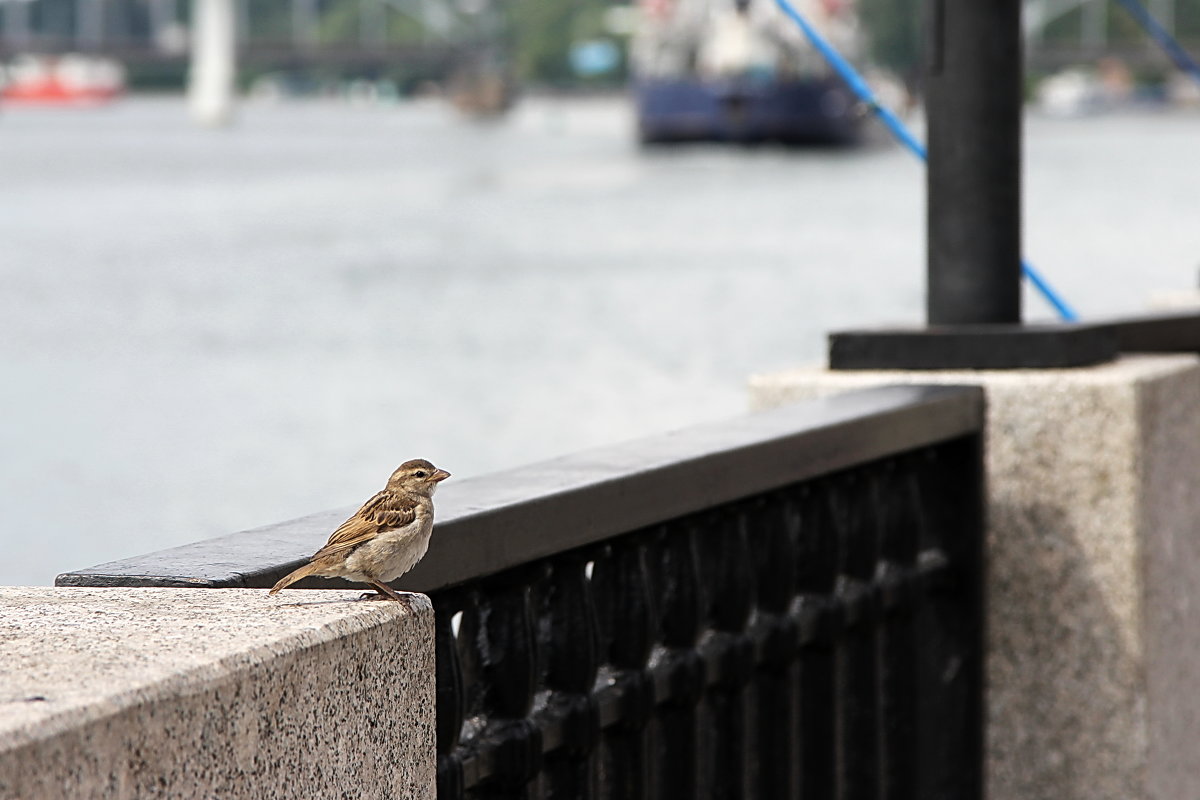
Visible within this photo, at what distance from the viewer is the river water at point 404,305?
1991 cm

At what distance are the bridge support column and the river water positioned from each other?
30353 millimetres

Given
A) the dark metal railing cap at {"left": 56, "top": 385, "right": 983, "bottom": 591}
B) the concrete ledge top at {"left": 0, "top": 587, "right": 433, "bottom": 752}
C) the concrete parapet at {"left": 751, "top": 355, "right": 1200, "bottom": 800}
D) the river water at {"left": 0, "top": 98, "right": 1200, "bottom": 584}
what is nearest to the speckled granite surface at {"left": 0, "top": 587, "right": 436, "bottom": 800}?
the concrete ledge top at {"left": 0, "top": 587, "right": 433, "bottom": 752}

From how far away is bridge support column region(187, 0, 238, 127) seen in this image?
109 m

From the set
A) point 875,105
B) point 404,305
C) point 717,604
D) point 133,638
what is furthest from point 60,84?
point 133,638

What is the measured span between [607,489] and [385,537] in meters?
0.62

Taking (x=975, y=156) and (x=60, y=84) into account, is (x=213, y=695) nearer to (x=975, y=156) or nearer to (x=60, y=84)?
(x=975, y=156)

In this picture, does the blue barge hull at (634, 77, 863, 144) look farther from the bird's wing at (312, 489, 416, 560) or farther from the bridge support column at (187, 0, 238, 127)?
the bird's wing at (312, 489, 416, 560)

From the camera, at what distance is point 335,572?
2.10 metres

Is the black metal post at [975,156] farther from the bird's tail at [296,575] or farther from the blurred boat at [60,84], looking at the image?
the blurred boat at [60,84]

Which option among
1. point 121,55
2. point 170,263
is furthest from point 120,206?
point 121,55

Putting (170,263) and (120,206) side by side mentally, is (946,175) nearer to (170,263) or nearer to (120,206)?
(170,263)

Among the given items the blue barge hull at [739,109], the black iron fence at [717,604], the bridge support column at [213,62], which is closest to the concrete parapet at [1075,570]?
the black iron fence at [717,604]

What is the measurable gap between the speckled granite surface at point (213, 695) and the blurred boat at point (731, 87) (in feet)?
265

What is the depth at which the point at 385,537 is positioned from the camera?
210 cm
